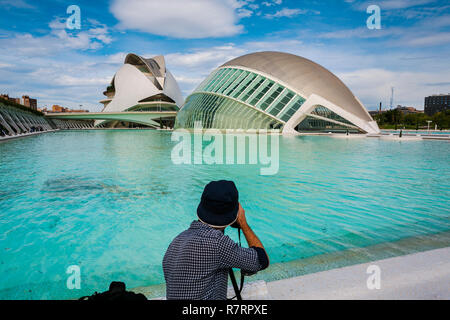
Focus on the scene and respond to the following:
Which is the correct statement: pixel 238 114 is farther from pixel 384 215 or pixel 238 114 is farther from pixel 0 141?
pixel 384 215

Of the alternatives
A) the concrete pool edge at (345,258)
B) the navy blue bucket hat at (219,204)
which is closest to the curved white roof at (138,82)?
the concrete pool edge at (345,258)

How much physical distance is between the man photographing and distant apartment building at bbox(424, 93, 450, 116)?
161 m

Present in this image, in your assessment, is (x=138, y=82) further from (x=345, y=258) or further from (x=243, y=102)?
(x=345, y=258)

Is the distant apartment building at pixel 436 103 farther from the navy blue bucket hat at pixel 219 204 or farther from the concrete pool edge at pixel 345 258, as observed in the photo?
the navy blue bucket hat at pixel 219 204

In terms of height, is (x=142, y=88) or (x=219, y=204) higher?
(x=142, y=88)

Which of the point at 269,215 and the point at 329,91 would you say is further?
the point at 329,91

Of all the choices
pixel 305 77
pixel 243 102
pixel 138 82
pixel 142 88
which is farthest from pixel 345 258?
pixel 138 82

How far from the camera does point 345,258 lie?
3732mm

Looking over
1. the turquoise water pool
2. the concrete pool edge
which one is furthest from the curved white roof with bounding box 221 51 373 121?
the concrete pool edge

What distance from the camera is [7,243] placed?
14.5 ft

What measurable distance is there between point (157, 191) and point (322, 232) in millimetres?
4104

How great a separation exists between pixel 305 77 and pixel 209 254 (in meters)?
32.9

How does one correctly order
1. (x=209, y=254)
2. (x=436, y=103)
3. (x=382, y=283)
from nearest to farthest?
(x=209, y=254), (x=382, y=283), (x=436, y=103)

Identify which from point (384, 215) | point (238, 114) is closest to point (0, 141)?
point (238, 114)
